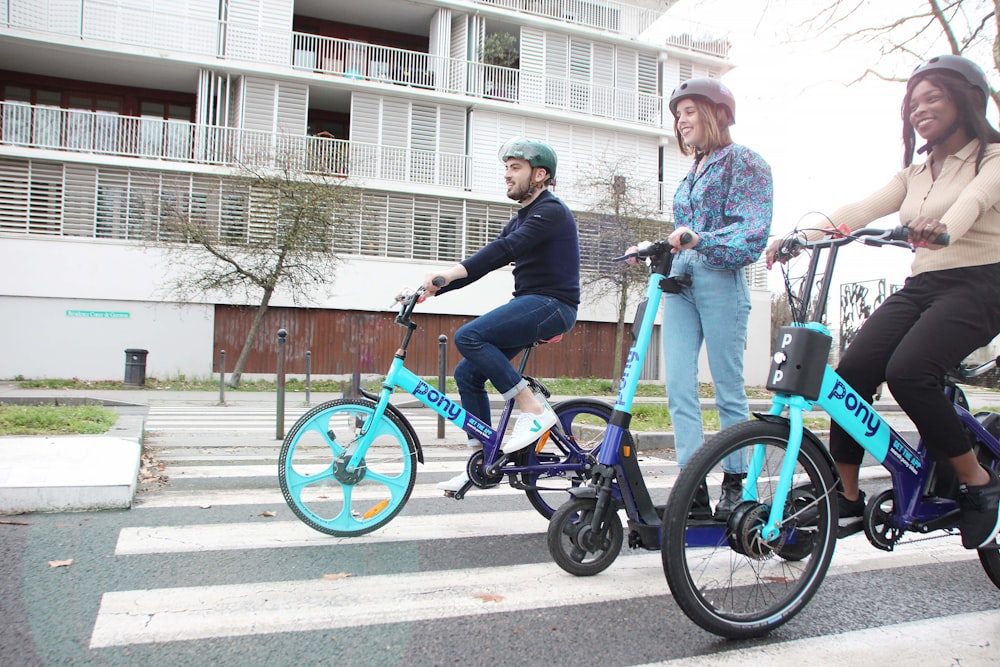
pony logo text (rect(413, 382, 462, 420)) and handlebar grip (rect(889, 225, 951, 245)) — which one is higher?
handlebar grip (rect(889, 225, 951, 245))

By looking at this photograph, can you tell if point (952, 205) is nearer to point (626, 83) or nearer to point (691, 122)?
point (691, 122)

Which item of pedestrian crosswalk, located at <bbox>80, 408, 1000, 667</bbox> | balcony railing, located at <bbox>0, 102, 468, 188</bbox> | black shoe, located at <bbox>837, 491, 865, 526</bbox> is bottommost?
pedestrian crosswalk, located at <bbox>80, 408, 1000, 667</bbox>

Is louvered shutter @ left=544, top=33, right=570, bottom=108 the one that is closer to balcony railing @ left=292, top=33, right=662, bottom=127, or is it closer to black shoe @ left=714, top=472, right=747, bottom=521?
balcony railing @ left=292, top=33, right=662, bottom=127

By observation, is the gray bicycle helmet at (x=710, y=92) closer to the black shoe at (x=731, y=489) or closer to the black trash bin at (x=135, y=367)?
the black shoe at (x=731, y=489)

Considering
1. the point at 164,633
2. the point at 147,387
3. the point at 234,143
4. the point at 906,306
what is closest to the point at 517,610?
the point at 164,633

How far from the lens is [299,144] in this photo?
22.9 meters

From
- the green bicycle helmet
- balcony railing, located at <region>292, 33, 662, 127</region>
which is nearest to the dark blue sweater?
the green bicycle helmet

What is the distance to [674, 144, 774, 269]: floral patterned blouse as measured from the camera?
311 cm

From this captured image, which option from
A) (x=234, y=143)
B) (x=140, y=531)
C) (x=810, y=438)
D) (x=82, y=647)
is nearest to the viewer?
(x=82, y=647)

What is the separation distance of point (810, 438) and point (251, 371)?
2086 cm

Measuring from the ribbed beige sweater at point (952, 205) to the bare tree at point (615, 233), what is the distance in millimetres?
17762

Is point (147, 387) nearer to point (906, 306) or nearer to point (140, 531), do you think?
point (140, 531)

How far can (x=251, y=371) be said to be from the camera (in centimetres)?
2166

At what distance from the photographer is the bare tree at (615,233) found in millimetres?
21578
